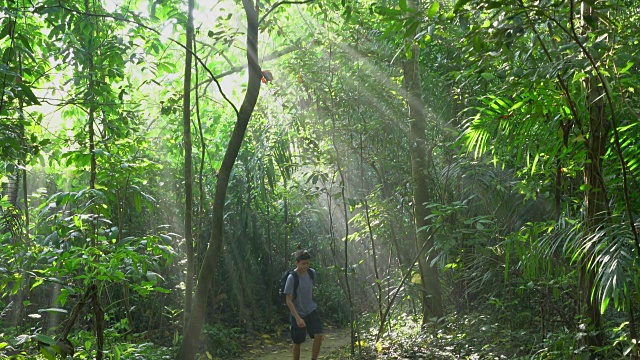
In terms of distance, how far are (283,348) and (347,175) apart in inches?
133

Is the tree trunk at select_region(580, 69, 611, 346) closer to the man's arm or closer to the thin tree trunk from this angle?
the thin tree trunk

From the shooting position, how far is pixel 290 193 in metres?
10.3

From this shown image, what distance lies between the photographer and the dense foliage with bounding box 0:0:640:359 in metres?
3.77

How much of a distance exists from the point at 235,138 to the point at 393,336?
4642 mm

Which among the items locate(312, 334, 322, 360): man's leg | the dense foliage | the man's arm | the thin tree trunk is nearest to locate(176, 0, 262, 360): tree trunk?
the dense foliage

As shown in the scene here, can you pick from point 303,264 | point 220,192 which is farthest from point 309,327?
point 220,192

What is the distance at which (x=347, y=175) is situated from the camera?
467 inches

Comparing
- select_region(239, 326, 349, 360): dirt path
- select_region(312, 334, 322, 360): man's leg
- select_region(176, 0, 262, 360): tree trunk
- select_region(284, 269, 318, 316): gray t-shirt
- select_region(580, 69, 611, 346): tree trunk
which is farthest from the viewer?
select_region(239, 326, 349, 360): dirt path

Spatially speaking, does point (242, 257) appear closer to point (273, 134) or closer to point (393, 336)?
point (273, 134)

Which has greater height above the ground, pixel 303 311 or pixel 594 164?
pixel 594 164

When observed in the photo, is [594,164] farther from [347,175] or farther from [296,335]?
[347,175]

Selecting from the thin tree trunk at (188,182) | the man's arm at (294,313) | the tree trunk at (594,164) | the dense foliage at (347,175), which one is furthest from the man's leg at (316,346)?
the tree trunk at (594,164)

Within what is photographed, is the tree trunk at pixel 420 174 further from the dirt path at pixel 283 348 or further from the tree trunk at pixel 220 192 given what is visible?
the tree trunk at pixel 220 192

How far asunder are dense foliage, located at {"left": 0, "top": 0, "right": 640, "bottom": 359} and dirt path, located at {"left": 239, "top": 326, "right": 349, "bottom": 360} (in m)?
0.33
